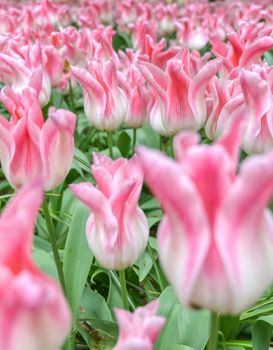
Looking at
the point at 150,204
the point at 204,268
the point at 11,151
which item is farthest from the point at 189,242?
the point at 150,204

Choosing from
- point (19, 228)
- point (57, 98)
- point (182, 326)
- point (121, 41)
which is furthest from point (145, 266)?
point (121, 41)

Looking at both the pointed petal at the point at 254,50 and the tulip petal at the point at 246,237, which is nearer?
the tulip petal at the point at 246,237

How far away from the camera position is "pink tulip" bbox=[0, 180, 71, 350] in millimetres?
517

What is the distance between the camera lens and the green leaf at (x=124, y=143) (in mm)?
2186

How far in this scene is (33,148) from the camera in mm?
1007

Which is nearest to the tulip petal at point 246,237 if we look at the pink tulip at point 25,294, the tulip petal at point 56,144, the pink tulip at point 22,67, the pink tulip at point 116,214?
the pink tulip at point 25,294

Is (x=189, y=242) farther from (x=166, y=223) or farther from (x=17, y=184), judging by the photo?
(x=17, y=184)

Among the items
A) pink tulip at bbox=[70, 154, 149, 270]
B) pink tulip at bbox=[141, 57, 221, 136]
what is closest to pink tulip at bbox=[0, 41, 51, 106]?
pink tulip at bbox=[141, 57, 221, 136]

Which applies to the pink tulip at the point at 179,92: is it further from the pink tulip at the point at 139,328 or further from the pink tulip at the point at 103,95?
the pink tulip at the point at 139,328

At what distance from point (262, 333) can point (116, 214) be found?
43cm

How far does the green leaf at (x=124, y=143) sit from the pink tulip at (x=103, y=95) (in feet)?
2.13

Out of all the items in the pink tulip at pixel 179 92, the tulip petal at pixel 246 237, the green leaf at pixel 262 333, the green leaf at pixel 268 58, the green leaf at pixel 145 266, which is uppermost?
the tulip petal at pixel 246 237

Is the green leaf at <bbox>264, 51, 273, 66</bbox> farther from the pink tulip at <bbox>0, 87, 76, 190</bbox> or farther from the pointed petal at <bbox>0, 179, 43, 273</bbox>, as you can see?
the pointed petal at <bbox>0, 179, 43, 273</bbox>

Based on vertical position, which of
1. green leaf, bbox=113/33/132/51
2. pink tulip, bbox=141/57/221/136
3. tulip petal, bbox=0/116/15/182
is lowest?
green leaf, bbox=113/33/132/51
